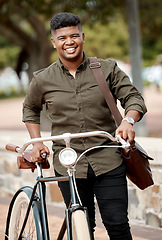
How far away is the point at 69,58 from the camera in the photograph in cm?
334

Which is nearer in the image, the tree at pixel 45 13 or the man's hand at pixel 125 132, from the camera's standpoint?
the man's hand at pixel 125 132

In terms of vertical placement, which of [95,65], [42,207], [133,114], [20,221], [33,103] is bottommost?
[20,221]

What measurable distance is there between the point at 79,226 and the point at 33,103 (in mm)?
980

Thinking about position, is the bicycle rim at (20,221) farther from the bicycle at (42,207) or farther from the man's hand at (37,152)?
the man's hand at (37,152)

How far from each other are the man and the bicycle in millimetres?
124

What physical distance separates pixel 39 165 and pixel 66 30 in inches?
32.5

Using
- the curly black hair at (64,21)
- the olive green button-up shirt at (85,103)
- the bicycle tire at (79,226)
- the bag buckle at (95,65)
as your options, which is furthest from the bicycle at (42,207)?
the curly black hair at (64,21)

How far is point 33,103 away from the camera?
Answer: 357cm

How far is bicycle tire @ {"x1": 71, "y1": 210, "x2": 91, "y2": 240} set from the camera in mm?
2900

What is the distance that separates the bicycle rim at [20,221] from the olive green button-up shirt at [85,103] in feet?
1.16

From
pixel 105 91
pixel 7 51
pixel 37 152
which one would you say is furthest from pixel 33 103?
pixel 7 51

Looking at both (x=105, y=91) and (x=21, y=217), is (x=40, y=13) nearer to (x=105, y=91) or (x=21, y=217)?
(x=21, y=217)

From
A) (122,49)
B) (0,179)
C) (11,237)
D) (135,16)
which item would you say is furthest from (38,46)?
(122,49)

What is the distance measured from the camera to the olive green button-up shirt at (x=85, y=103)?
336cm
